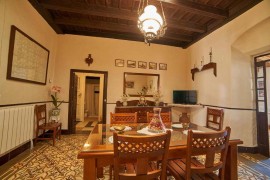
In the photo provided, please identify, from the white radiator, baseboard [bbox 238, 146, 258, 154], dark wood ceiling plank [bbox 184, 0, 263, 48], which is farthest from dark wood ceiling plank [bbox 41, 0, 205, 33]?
baseboard [bbox 238, 146, 258, 154]

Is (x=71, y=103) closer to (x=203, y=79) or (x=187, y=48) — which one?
(x=203, y=79)

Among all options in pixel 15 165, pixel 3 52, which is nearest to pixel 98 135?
pixel 15 165

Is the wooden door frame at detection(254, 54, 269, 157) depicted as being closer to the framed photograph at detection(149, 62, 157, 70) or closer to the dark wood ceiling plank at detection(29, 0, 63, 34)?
the framed photograph at detection(149, 62, 157, 70)

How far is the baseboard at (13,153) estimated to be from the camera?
2306 millimetres

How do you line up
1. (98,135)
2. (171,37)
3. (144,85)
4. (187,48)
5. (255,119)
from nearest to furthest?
1. (98,135)
2. (255,119)
3. (171,37)
4. (144,85)
5. (187,48)

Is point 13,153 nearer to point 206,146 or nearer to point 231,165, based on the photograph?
point 206,146

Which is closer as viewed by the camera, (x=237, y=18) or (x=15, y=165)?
(x=15, y=165)

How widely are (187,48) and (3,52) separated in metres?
5.02

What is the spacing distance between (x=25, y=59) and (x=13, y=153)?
1741 mm

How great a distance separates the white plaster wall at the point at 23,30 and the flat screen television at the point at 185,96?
12.8ft

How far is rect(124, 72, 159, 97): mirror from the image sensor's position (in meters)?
4.72

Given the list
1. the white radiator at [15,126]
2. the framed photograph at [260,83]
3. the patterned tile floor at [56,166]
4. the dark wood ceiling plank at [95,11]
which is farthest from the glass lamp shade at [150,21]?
the framed photograph at [260,83]

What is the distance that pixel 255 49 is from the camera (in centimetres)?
299

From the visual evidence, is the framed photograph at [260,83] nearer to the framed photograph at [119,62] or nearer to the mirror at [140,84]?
the mirror at [140,84]
